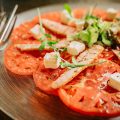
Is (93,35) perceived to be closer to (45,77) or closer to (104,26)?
(104,26)

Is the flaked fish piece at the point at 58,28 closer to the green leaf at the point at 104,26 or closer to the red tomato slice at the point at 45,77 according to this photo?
the green leaf at the point at 104,26

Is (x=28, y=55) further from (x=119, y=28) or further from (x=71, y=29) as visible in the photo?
(x=119, y=28)

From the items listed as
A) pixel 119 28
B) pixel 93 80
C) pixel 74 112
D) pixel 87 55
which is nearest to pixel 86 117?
pixel 74 112

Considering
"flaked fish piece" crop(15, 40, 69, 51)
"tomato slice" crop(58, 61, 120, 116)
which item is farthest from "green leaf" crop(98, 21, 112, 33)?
"tomato slice" crop(58, 61, 120, 116)

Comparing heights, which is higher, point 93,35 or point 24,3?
point 93,35

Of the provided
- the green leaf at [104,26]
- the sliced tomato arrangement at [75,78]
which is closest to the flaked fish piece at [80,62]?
the sliced tomato arrangement at [75,78]

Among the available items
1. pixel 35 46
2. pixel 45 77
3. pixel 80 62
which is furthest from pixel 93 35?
pixel 45 77
